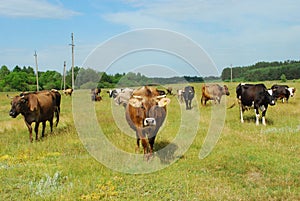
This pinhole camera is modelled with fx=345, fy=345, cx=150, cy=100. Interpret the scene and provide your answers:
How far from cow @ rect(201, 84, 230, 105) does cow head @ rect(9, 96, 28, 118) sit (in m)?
14.2

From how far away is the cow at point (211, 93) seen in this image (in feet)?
79.2

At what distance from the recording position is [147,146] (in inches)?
368

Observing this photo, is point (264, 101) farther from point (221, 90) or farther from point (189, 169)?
point (221, 90)

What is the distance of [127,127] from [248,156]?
430cm

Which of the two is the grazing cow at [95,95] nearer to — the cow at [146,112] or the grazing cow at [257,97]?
the grazing cow at [257,97]

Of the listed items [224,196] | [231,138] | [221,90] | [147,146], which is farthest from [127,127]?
[221,90]

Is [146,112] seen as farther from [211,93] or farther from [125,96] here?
[211,93]

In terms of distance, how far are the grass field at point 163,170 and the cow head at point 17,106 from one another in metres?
1.08

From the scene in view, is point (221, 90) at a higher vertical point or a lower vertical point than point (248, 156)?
higher

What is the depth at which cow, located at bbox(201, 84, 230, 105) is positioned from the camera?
950 inches

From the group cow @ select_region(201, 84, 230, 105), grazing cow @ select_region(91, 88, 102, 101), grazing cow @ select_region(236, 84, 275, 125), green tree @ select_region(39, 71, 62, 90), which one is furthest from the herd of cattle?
green tree @ select_region(39, 71, 62, 90)

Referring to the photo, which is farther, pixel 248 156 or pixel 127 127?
pixel 127 127

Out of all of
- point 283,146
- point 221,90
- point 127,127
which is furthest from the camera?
point 221,90

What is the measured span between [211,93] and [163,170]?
55.1ft
